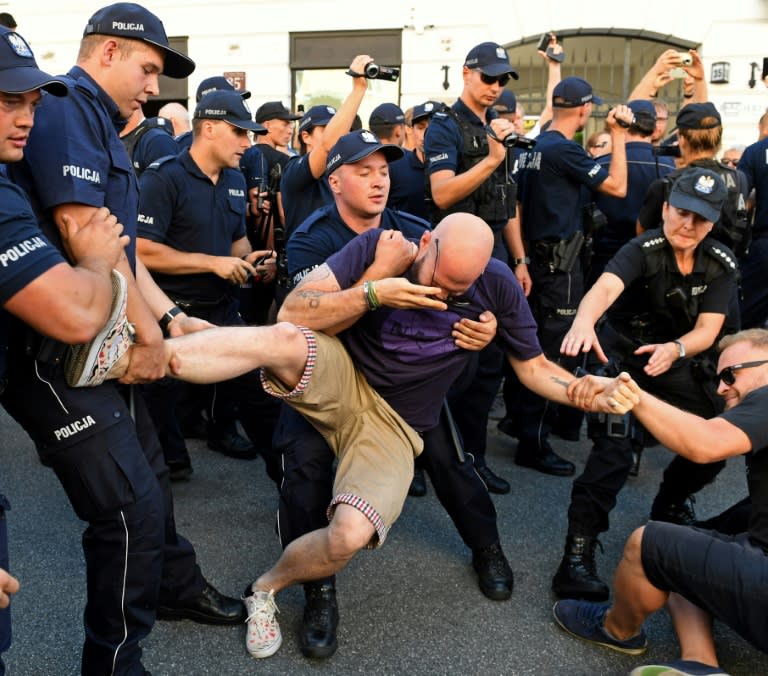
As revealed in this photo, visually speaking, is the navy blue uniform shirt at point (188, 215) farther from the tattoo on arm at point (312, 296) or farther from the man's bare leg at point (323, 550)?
the man's bare leg at point (323, 550)

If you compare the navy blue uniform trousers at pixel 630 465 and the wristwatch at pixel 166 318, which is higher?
the wristwatch at pixel 166 318

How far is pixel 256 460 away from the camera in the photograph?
4.51 metres

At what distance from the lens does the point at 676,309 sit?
11.8 ft

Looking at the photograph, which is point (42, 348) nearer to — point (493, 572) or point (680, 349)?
point (493, 572)

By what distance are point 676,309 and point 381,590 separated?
1855 mm

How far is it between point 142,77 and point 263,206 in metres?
2.60

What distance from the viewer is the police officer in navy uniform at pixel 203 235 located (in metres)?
3.65

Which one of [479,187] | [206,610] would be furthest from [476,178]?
[206,610]

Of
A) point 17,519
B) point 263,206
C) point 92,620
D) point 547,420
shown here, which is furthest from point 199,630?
point 263,206

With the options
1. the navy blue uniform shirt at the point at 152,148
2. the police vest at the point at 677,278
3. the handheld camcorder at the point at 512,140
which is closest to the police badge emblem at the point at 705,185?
the police vest at the point at 677,278

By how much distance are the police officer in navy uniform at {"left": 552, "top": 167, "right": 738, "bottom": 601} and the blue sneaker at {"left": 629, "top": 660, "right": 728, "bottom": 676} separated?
0.97 meters

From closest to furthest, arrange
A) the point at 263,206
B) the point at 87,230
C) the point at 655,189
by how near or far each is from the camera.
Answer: the point at 87,230
the point at 655,189
the point at 263,206

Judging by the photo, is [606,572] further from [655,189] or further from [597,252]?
[597,252]

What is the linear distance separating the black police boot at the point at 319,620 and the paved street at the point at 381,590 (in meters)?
0.05
